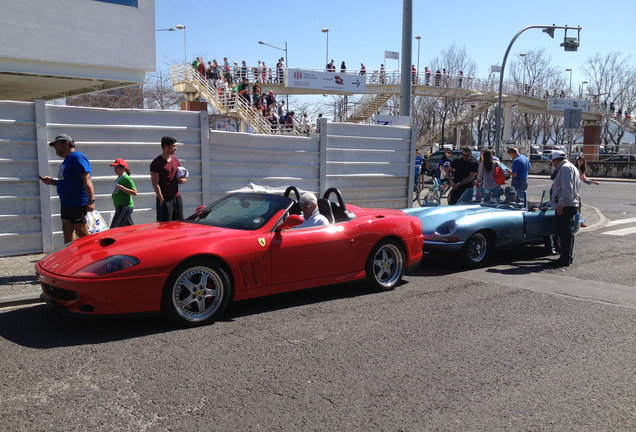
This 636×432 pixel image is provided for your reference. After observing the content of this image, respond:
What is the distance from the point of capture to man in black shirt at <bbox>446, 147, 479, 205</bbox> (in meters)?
11.3

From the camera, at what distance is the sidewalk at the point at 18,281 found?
19.3ft

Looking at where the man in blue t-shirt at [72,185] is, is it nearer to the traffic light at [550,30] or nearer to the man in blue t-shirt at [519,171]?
the man in blue t-shirt at [519,171]

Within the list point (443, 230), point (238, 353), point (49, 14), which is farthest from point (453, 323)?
point (49, 14)

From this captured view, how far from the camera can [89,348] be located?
451cm

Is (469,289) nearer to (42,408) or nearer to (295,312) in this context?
(295,312)

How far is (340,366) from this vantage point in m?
4.26

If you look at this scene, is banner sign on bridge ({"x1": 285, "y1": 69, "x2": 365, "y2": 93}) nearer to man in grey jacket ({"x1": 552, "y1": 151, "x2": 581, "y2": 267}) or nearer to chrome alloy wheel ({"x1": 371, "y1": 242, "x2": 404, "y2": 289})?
man in grey jacket ({"x1": 552, "y1": 151, "x2": 581, "y2": 267})

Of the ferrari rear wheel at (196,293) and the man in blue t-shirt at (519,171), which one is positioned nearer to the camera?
the ferrari rear wheel at (196,293)

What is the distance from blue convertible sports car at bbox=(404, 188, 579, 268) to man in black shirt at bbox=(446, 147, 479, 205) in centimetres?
190

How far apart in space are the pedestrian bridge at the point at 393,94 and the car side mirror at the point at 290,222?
2207 cm

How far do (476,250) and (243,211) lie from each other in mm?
3846

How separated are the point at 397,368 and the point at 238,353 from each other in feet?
4.22

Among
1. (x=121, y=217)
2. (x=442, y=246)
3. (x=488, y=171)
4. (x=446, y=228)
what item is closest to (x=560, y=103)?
(x=488, y=171)

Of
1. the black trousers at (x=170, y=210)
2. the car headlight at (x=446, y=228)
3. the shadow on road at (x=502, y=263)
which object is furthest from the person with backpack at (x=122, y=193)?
the car headlight at (x=446, y=228)
